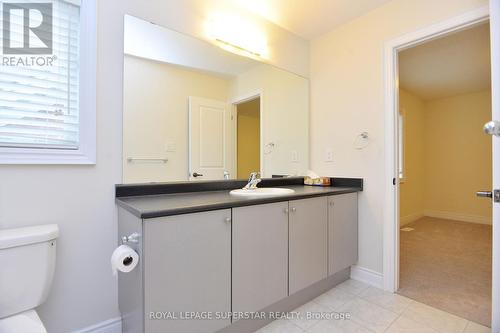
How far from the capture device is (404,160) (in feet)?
14.7

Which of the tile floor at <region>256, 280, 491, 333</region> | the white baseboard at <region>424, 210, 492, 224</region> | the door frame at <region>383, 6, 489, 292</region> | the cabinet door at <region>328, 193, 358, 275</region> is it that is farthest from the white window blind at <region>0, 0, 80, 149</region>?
the white baseboard at <region>424, 210, 492, 224</region>

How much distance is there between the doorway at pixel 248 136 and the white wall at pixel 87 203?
939 mm

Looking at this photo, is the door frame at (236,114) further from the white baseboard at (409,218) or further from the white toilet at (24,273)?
the white baseboard at (409,218)

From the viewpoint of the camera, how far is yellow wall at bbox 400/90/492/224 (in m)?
4.52

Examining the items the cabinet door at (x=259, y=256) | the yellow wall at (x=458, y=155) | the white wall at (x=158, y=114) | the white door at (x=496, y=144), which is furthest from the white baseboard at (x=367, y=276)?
the yellow wall at (x=458, y=155)

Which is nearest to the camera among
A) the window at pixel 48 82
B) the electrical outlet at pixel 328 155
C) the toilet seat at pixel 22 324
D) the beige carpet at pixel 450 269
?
the toilet seat at pixel 22 324

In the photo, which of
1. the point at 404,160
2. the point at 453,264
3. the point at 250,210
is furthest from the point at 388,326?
the point at 404,160

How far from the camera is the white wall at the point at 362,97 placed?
2049 mm

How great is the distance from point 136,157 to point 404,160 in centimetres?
449

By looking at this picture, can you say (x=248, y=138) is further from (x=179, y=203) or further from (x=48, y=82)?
(x=48, y=82)

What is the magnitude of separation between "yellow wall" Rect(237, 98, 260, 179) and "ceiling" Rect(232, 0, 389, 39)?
0.73 m

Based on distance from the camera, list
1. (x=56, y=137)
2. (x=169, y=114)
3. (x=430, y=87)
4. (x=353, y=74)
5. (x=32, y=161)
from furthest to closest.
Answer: (x=430, y=87)
(x=353, y=74)
(x=169, y=114)
(x=56, y=137)
(x=32, y=161)

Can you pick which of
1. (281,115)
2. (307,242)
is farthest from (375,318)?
(281,115)

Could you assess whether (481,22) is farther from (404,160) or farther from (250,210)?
(404,160)
